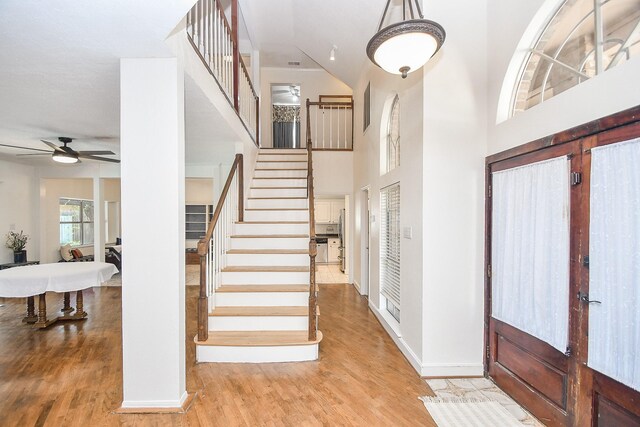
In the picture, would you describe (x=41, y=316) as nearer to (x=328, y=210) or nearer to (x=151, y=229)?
(x=151, y=229)

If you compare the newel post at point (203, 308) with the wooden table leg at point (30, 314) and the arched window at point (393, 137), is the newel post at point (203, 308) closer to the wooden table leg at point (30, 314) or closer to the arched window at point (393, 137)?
the arched window at point (393, 137)

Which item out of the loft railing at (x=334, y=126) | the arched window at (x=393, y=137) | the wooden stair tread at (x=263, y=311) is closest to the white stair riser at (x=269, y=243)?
the wooden stair tread at (x=263, y=311)

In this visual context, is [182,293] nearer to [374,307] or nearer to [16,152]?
[374,307]

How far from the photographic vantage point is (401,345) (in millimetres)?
3354

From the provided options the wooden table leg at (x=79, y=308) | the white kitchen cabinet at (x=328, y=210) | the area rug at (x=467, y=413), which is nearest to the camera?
the area rug at (x=467, y=413)

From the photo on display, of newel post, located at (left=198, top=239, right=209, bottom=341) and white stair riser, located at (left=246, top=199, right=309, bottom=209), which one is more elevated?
white stair riser, located at (left=246, top=199, right=309, bottom=209)

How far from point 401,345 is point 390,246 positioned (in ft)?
4.09

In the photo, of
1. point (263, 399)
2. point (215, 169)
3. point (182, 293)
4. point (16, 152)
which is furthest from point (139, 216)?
point (16, 152)

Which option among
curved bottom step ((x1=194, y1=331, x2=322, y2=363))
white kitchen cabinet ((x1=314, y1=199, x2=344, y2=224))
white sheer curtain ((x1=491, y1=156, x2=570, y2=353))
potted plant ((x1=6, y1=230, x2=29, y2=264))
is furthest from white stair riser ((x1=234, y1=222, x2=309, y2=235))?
potted plant ((x1=6, y1=230, x2=29, y2=264))

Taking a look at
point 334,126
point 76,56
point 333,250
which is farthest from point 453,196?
point 333,250

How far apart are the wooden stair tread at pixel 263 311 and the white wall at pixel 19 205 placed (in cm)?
607

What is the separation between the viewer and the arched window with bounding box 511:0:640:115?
1759 mm

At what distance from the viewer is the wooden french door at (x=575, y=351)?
1.70 meters

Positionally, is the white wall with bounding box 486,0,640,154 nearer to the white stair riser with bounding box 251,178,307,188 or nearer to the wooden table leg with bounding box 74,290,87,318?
the white stair riser with bounding box 251,178,307,188
